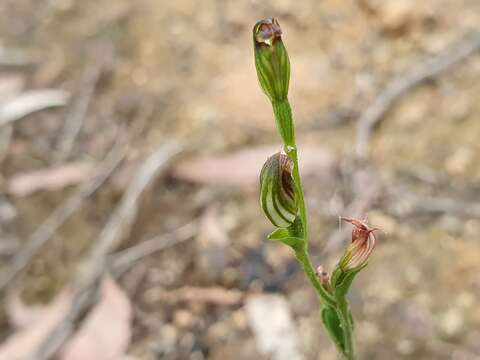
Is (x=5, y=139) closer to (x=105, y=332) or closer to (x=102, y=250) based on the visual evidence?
(x=102, y=250)

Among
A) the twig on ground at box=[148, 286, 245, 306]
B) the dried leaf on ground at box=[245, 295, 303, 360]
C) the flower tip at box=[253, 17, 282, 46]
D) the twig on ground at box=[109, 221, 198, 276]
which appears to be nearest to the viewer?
the flower tip at box=[253, 17, 282, 46]

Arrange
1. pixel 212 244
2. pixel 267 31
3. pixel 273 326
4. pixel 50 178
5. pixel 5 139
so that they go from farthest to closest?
pixel 5 139 → pixel 50 178 → pixel 212 244 → pixel 273 326 → pixel 267 31

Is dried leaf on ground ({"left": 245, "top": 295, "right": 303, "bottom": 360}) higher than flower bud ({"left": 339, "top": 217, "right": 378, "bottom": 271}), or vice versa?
dried leaf on ground ({"left": 245, "top": 295, "right": 303, "bottom": 360})

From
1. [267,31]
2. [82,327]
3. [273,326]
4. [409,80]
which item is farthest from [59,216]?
[267,31]

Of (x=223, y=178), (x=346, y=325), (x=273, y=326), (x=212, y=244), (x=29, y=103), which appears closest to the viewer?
(x=346, y=325)

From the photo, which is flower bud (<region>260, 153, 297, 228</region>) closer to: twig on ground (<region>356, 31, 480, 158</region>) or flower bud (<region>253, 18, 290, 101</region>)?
flower bud (<region>253, 18, 290, 101</region>)

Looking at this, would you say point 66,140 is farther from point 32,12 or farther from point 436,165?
point 436,165

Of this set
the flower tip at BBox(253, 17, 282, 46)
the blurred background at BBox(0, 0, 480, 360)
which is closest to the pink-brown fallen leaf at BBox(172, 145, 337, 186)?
the blurred background at BBox(0, 0, 480, 360)
